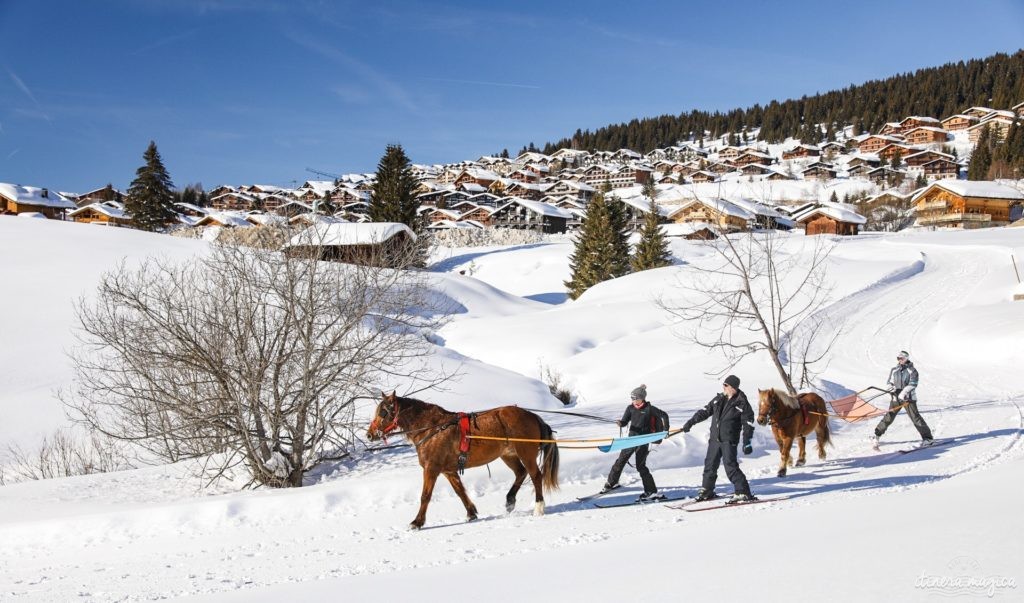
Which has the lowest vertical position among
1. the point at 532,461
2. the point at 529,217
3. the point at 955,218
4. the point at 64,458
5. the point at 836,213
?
the point at 64,458

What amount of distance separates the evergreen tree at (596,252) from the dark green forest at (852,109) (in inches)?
4462

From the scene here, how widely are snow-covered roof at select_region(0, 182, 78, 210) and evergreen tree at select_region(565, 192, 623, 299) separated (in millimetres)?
55950

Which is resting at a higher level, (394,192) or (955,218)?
(394,192)

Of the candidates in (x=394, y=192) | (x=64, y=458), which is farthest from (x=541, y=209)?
(x=64, y=458)

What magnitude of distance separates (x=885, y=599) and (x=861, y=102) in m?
178

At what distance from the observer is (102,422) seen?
16.8 meters

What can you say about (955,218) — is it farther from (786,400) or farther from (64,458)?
(64,458)

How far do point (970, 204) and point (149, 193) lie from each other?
3030 inches

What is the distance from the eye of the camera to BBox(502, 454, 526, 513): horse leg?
813 centimetres

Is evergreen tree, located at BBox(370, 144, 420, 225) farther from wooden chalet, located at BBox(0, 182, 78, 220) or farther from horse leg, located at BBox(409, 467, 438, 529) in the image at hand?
horse leg, located at BBox(409, 467, 438, 529)

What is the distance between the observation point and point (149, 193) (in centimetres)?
5819

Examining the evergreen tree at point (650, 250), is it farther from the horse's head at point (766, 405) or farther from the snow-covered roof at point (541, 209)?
the horse's head at point (766, 405)

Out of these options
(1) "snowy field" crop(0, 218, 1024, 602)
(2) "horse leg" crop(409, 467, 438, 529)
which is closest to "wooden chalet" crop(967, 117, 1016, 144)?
(1) "snowy field" crop(0, 218, 1024, 602)

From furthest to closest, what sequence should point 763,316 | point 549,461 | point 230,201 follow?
point 230,201 < point 763,316 < point 549,461
